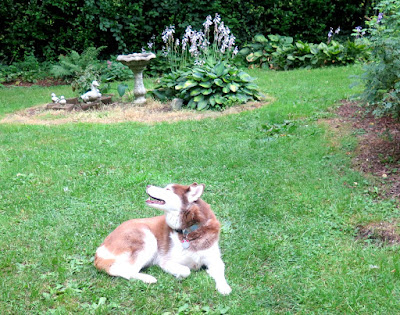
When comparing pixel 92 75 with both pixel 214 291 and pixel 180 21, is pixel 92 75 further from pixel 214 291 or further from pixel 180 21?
pixel 214 291

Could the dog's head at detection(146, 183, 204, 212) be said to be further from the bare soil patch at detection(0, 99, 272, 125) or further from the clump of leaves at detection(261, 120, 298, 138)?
the bare soil patch at detection(0, 99, 272, 125)

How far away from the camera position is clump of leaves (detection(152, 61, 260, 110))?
9523 mm

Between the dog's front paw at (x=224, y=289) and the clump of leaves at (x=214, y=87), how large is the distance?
6088 mm

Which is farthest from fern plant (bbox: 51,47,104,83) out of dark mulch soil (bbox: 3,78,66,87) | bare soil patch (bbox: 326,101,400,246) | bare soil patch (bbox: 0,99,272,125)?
bare soil patch (bbox: 326,101,400,246)

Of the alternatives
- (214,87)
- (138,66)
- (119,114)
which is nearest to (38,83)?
(138,66)

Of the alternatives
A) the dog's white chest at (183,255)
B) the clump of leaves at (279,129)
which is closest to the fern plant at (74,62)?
the clump of leaves at (279,129)

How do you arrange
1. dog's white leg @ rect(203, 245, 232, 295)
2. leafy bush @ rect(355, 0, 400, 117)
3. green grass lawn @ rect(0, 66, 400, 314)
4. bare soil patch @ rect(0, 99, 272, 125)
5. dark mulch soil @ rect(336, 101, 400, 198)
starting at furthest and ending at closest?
bare soil patch @ rect(0, 99, 272, 125), dark mulch soil @ rect(336, 101, 400, 198), leafy bush @ rect(355, 0, 400, 117), dog's white leg @ rect(203, 245, 232, 295), green grass lawn @ rect(0, 66, 400, 314)

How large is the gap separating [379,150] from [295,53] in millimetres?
8324

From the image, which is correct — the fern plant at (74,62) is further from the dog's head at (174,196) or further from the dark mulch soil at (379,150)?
the dog's head at (174,196)

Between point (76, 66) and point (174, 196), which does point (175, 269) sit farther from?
point (76, 66)

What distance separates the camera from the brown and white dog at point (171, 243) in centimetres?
376

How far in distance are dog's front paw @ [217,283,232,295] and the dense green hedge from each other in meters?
12.7

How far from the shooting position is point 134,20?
15.1 meters

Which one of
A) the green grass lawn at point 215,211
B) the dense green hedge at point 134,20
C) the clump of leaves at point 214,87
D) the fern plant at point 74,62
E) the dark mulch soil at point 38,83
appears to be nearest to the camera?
the green grass lawn at point 215,211
